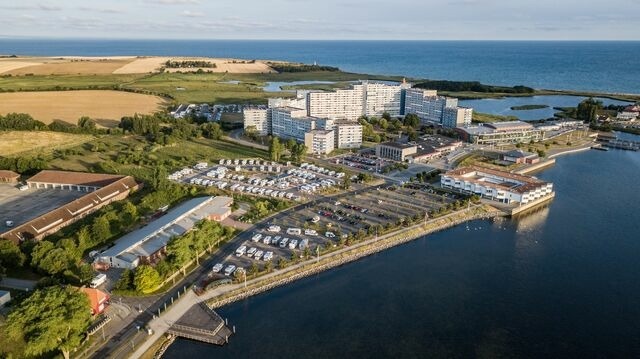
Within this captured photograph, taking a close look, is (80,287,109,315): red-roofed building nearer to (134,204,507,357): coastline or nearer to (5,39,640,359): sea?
(134,204,507,357): coastline

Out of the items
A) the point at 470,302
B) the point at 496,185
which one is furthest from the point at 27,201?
the point at 496,185

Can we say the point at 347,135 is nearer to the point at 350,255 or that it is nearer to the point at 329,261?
the point at 350,255

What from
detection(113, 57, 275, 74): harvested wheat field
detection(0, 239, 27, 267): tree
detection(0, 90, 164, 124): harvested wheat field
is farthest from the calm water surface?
detection(113, 57, 275, 74): harvested wheat field

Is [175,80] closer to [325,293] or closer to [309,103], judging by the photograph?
[309,103]

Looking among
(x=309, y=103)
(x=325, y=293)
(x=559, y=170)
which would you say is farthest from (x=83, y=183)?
(x=559, y=170)

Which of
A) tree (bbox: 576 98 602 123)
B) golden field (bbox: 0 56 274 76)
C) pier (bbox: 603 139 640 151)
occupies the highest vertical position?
golden field (bbox: 0 56 274 76)

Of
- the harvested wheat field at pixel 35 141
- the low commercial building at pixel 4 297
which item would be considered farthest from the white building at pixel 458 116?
the low commercial building at pixel 4 297

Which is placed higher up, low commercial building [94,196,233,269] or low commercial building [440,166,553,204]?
low commercial building [440,166,553,204]
